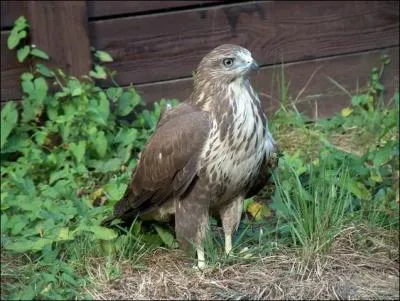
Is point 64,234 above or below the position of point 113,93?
below

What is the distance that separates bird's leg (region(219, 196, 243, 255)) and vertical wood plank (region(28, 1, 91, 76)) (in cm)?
182

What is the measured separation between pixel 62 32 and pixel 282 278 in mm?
2457

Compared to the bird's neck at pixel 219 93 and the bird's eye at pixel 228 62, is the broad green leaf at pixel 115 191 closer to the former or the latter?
the bird's neck at pixel 219 93

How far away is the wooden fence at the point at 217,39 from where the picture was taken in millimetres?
5836

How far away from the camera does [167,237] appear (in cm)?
465

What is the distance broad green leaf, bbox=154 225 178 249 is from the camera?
15.2ft

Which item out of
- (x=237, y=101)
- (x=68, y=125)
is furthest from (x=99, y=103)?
(x=237, y=101)

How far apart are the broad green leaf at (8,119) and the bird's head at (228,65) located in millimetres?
1745

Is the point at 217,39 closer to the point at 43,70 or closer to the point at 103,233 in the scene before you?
the point at 43,70

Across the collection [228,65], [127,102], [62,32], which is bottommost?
[127,102]

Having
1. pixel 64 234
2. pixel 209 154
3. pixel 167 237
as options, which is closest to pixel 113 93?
→ pixel 167 237

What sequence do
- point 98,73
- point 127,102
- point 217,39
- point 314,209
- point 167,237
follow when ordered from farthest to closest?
point 217,39
point 127,102
point 98,73
point 167,237
point 314,209

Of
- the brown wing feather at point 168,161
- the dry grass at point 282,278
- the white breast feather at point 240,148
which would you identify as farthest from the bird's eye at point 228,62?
the dry grass at point 282,278

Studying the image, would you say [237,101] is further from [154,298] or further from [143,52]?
[143,52]
